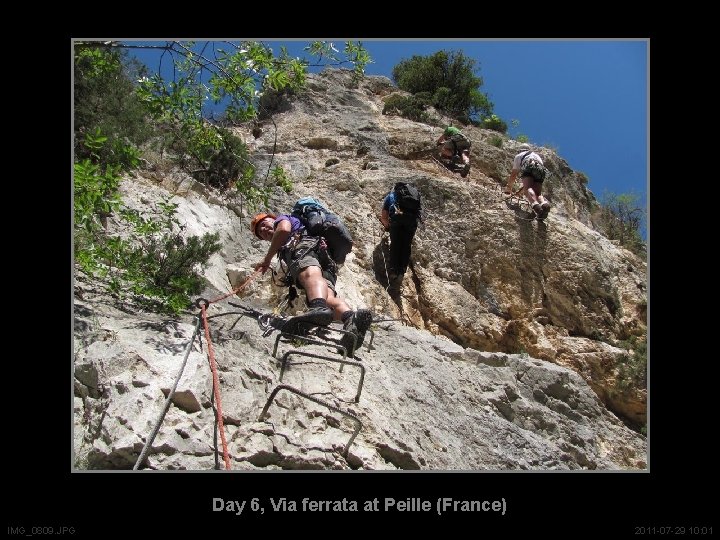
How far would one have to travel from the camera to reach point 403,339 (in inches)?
272

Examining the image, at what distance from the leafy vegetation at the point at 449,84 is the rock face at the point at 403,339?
2373mm

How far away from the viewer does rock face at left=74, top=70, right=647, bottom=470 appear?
396 centimetres

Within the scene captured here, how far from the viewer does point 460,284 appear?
9.30 metres

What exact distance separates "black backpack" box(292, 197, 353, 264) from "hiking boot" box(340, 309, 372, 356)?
39.5 inches

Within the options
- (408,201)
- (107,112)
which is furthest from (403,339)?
(107,112)

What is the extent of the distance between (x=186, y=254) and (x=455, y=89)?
1269 centimetres

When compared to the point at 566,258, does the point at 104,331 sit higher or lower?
lower

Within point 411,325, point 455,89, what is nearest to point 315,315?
point 411,325

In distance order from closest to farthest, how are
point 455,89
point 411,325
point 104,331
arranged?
point 104,331 < point 411,325 < point 455,89

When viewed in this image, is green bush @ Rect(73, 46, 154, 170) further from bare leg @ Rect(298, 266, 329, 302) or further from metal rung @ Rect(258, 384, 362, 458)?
metal rung @ Rect(258, 384, 362, 458)

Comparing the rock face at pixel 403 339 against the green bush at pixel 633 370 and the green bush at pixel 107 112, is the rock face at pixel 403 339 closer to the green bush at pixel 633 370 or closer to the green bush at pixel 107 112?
the green bush at pixel 633 370

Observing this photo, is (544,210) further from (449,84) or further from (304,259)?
(449,84)

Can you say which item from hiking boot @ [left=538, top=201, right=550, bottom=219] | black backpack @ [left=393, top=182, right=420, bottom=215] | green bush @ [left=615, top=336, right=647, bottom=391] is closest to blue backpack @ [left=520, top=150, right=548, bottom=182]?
hiking boot @ [left=538, top=201, right=550, bottom=219]

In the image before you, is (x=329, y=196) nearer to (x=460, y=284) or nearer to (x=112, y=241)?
(x=460, y=284)
